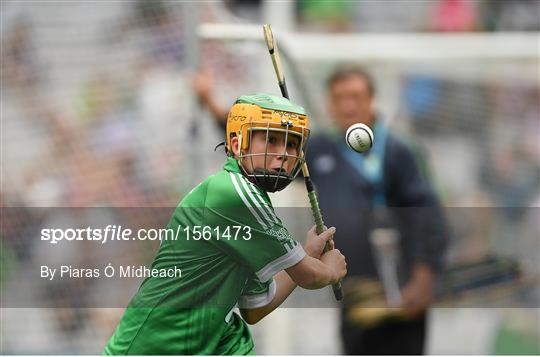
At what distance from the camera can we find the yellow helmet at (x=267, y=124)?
351 cm

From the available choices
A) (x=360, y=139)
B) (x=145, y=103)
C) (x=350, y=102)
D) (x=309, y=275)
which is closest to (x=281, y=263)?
(x=309, y=275)

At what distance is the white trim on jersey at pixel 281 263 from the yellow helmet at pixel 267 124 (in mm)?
190

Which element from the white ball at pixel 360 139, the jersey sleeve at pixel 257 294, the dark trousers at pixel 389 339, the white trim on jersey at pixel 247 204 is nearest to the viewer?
the white trim on jersey at pixel 247 204

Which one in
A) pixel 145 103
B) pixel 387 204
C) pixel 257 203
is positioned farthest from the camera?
pixel 145 103

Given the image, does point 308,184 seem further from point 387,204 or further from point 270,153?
point 387,204

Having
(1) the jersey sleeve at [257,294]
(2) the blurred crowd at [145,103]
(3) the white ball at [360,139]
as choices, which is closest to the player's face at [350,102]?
(2) the blurred crowd at [145,103]

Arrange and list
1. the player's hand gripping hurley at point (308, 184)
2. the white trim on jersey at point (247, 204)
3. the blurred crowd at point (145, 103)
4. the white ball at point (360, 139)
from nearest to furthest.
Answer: the white trim on jersey at point (247, 204) → the player's hand gripping hurley at point (308, 184) → the white ball at point (360, 139) → the blurred crowd at point (145, 103)

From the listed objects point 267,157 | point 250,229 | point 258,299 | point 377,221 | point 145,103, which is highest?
point 267,157

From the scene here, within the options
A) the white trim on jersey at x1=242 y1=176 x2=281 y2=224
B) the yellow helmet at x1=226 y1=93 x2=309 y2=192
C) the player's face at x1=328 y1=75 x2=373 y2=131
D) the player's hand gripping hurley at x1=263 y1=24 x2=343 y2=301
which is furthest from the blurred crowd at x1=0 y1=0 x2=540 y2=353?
the white trim on jersey at x1=242 y1=176 x2=281 y2=224

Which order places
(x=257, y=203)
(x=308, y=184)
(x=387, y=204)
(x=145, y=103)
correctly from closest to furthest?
1. (x=257, y=203)
2. (x=308, y=184)
3. (x=387, y=204)
4. (x=145, y=103)

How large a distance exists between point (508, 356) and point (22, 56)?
7.12 ft

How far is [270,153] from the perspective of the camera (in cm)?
351

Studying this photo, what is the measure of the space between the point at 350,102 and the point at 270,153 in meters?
1.26

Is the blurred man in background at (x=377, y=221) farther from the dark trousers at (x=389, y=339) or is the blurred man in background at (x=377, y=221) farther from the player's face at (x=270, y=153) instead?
the player's face at (x=270, y=153)
